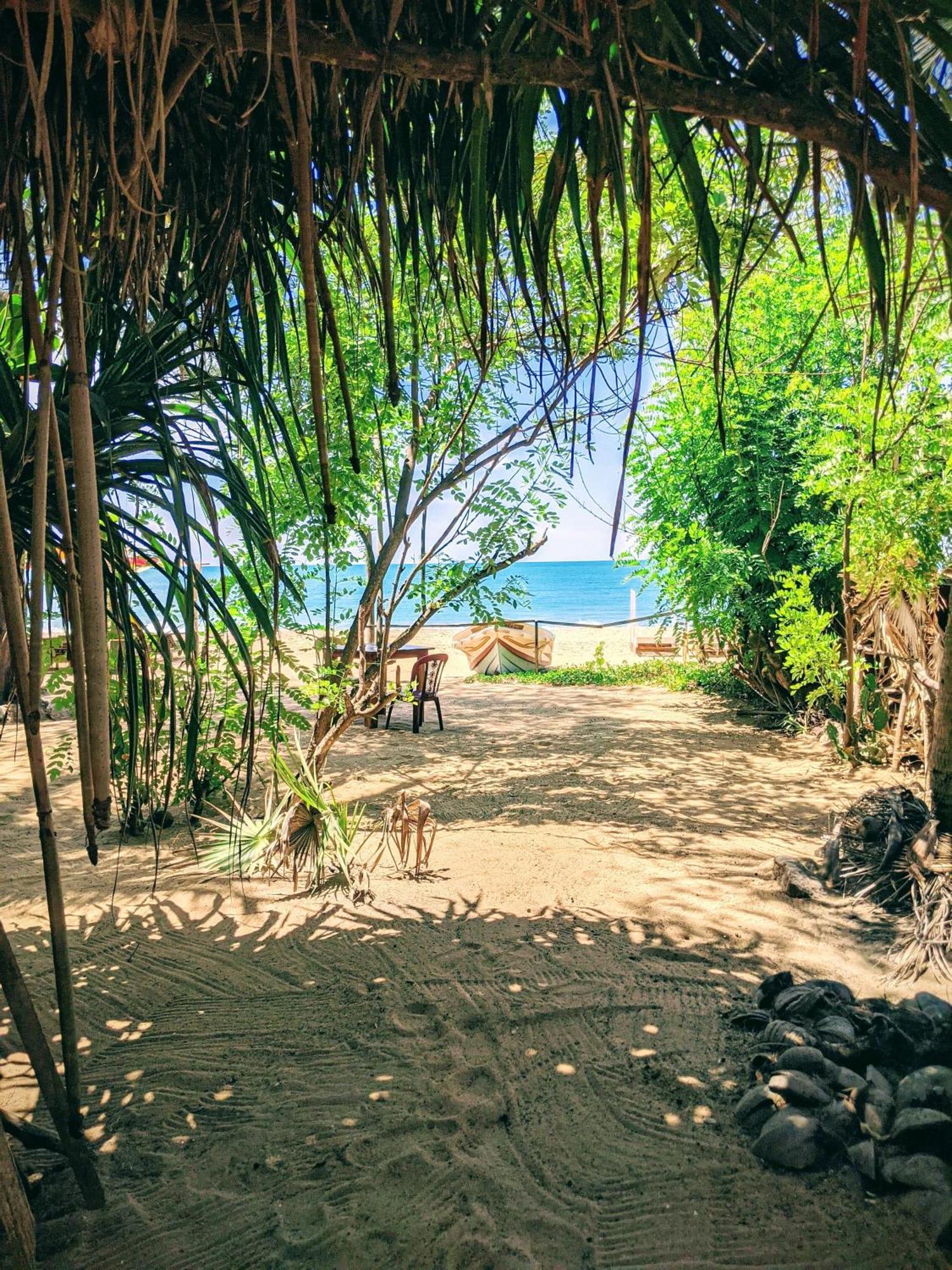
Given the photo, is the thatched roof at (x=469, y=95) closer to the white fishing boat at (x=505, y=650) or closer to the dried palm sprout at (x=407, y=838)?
the dried palm sprout at (x=407, y=838)

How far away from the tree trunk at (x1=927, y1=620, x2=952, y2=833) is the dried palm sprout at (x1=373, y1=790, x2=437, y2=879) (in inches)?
98.7

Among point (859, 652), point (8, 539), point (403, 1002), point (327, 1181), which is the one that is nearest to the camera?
point (8, 539)

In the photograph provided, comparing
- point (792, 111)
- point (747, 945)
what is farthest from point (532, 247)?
point (747, 945)

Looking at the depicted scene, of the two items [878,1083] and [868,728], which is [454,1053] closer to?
[878,1083]

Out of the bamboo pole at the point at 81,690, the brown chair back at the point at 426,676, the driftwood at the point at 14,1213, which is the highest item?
the bamboo pole at the point at 81,690

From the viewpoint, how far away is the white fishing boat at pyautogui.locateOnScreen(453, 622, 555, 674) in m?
13.7

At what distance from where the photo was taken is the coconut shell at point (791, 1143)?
2.06 metres

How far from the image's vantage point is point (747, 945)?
136 inches

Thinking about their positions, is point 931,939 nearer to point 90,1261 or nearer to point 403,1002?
point 403,1002

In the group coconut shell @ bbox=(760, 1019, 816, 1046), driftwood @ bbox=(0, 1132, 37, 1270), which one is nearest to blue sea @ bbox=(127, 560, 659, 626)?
coconut shell @ bbox=(760, 1019, 816, 1046)

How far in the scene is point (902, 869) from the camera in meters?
3.76

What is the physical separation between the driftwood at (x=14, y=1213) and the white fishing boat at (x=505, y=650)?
474 inches

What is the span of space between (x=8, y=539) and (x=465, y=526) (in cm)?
512

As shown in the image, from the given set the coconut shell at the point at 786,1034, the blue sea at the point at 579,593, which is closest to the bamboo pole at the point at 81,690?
the coconut shell at the point at 786,1034
